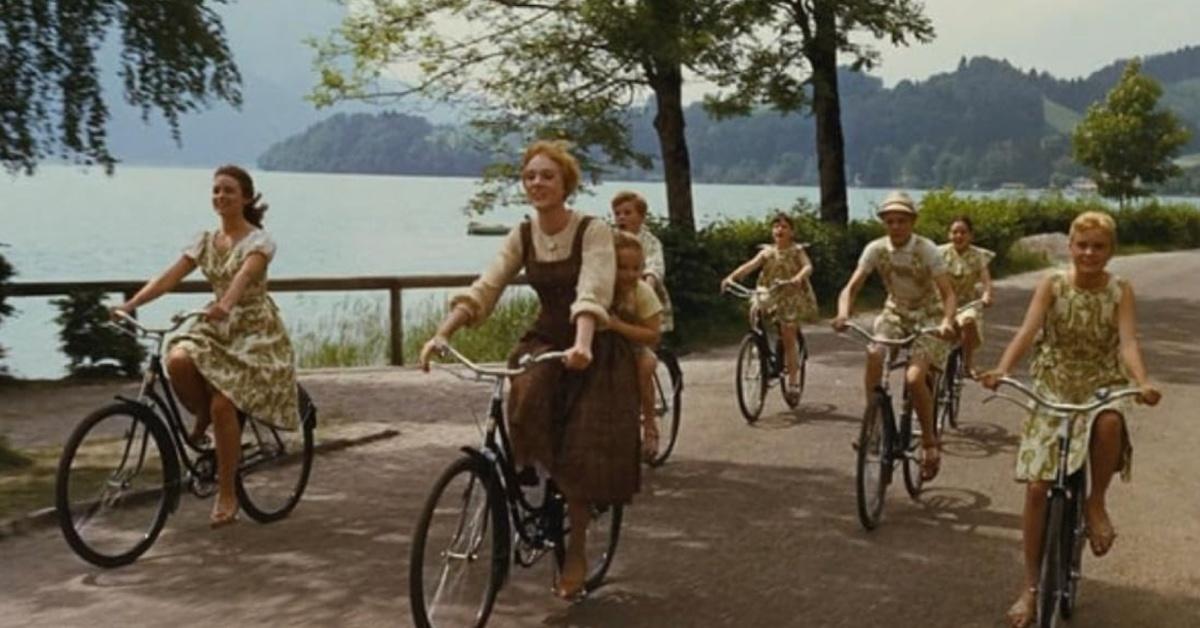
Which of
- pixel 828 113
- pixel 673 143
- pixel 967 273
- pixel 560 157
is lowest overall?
pixel 967 273

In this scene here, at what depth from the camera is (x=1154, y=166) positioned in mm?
61531

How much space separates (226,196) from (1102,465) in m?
4.67

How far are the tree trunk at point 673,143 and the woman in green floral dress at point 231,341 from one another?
47.1 ft

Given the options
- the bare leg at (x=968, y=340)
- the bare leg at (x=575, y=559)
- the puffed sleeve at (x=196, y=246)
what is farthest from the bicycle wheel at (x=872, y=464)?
the puffed sleeve at (x=196, y=246)

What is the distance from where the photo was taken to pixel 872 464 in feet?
24.5

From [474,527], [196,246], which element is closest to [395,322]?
[196,246]

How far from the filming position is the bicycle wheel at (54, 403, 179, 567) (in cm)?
641

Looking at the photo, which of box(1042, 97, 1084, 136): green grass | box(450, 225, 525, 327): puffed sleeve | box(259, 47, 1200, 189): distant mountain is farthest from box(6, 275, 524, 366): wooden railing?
box(1042, 97, 1084, 136): green grass

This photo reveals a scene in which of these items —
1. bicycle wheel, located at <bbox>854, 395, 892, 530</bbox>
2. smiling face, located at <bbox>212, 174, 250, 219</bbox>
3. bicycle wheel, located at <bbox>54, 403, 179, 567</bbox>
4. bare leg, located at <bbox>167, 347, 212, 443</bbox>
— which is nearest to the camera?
→ bicycle wheel, located at <bbox>54, 403, 179, 567</bbox>

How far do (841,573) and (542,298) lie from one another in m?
2.11

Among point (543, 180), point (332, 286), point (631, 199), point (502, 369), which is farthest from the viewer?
point (332, 286)

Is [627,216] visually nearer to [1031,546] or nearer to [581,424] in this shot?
[581,424]

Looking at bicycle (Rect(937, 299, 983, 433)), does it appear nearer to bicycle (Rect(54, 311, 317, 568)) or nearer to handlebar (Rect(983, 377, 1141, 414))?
handlebar (Rect(983, 377, 1141, 414))

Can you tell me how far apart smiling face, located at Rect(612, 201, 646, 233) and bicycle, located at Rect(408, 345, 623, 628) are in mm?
3445
